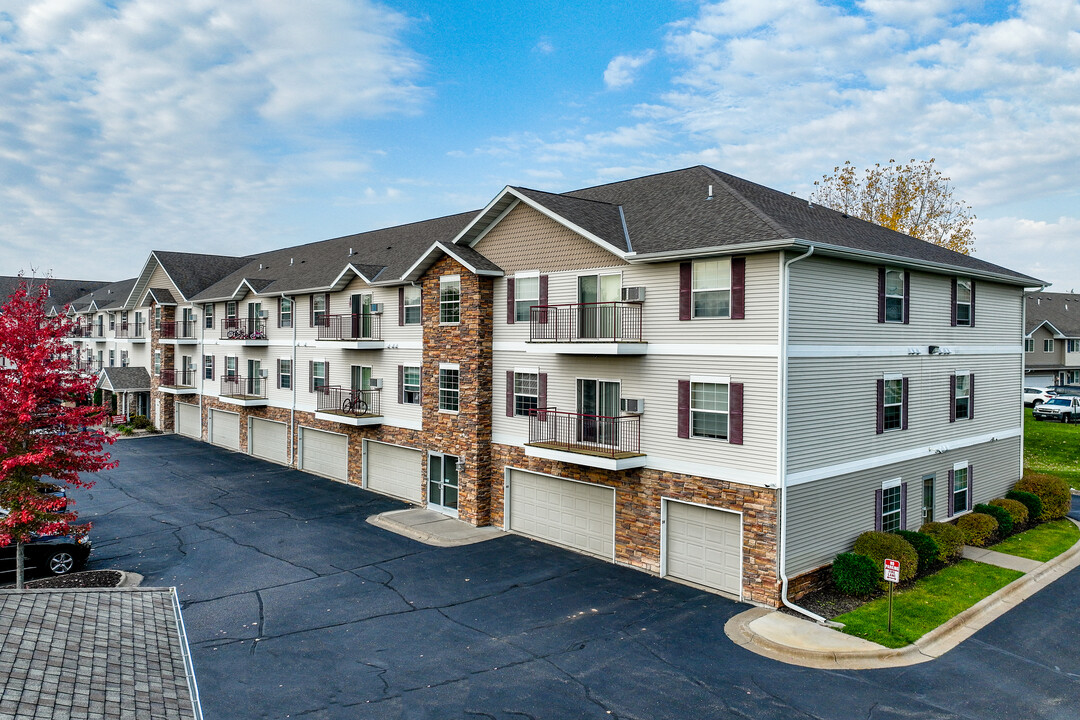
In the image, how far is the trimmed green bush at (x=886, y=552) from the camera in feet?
51.5

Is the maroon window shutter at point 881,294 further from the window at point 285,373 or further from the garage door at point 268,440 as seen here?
the garage door at point 268,440

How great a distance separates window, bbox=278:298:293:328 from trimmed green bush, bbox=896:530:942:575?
1051 inches

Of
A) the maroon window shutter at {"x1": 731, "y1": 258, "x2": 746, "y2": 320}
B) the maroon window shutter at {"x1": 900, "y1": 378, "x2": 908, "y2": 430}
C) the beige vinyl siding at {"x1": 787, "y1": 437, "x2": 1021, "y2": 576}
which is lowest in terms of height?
the beige vinyl siding at {"x1": 787, "y1": 437, "x2": 1021, "y2": 576}

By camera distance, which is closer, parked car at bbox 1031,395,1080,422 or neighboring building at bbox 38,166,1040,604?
neighboring building at bbox 38,166,1040,604

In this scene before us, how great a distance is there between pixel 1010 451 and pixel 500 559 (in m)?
19.0

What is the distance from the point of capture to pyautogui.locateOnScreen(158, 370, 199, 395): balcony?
40353mm

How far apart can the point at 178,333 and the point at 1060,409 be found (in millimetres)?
59354

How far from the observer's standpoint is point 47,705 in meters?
5.09

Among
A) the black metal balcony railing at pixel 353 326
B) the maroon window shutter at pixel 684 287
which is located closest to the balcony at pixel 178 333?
the black metal balcony railing at pixel 353 326

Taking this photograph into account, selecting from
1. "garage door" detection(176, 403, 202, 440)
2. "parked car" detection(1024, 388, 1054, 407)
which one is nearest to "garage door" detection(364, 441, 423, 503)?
"garage door" detection(176, 403, 202, 440)

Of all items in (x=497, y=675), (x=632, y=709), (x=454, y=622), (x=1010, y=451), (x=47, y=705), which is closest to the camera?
(x=47, y=705)

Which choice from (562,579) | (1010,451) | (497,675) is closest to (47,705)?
(497,675)

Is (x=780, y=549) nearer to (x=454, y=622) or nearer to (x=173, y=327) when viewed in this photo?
(x=454, y=622)

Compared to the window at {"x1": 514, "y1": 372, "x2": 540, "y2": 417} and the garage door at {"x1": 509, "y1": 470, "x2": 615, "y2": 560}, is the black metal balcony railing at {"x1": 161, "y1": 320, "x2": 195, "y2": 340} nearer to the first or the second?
the window at {"x1": 514, "y1": 372, "x2": 540, "y2": 417}
